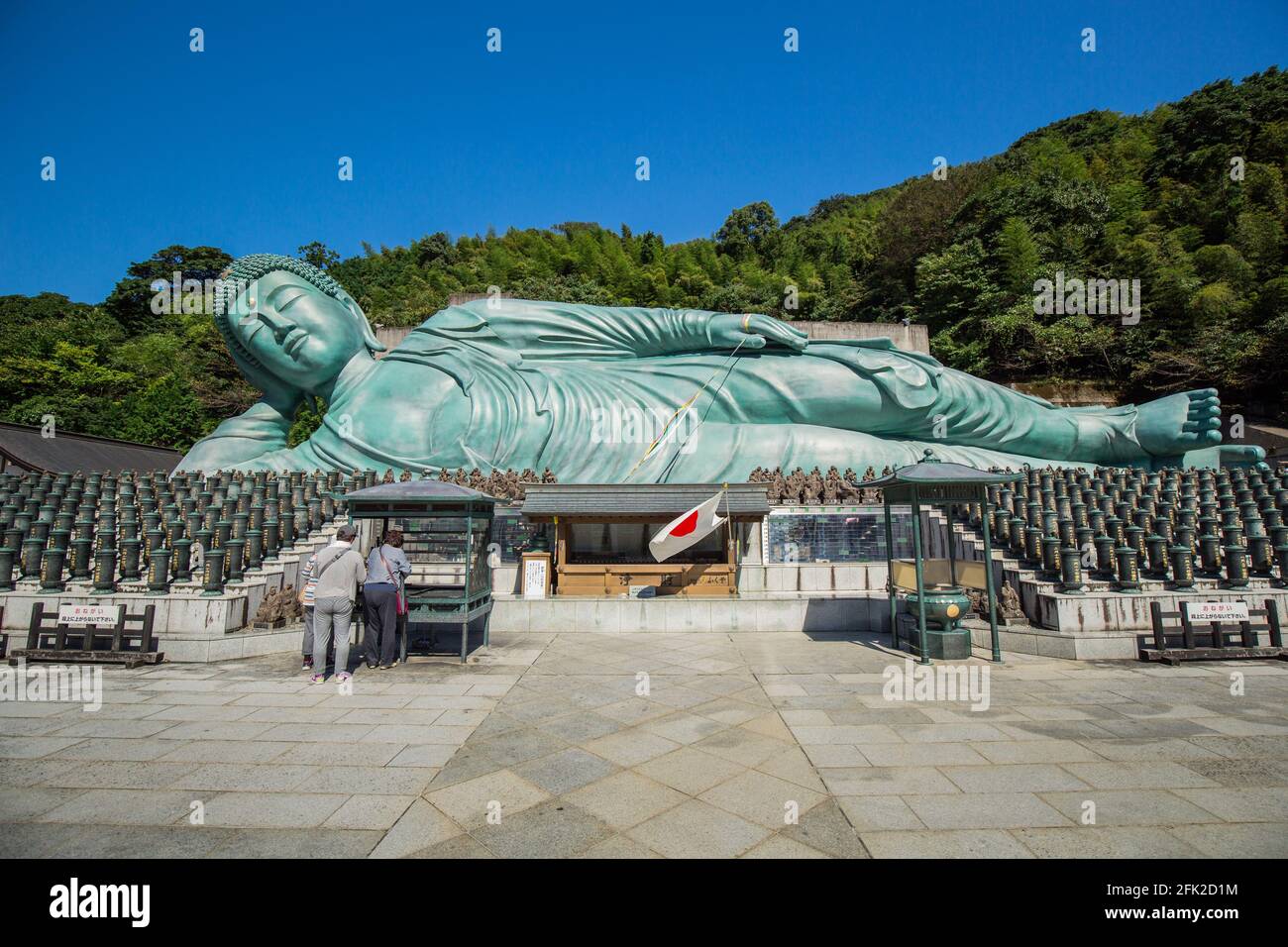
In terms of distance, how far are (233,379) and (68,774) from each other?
36.1m

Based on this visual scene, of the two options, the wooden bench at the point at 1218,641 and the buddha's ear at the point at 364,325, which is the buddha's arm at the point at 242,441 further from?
the wooden bench at the point at 1218,641

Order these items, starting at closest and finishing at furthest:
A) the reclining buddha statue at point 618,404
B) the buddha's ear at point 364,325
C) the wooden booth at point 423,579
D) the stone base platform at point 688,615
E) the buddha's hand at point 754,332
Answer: the wooden booth at point 423,579, the stone base platform at point 688,615, the reclining buddha statue at point 618,404, the buddha's hand at point 754,332, the buddha's ear at point 364,325

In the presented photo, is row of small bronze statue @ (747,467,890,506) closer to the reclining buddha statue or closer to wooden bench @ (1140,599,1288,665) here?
the reclining buddha statue

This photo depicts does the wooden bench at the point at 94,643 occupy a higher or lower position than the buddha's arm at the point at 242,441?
lower

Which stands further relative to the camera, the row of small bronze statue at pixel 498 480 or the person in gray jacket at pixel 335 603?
the row of small bronze statue at pixel 498 480

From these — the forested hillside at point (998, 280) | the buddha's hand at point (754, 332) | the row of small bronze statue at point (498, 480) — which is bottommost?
the row of small bronze statue at point (498, 480)

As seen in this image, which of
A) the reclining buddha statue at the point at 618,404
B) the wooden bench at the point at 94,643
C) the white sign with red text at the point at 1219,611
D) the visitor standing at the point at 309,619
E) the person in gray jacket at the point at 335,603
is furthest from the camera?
the reclining buddha statue at the point at 618,404

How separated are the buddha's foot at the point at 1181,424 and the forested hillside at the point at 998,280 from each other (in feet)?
43.2

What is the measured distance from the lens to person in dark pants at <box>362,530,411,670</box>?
19.4 feet

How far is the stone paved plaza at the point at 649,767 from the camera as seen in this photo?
2.62 metres

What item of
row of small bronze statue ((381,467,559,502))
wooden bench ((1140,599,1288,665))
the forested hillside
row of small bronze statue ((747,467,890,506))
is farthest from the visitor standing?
the forested hillside

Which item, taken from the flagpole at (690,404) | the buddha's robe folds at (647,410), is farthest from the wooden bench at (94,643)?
the flagpole at (690,404)

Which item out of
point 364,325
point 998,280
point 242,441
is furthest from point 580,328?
point 998,280
